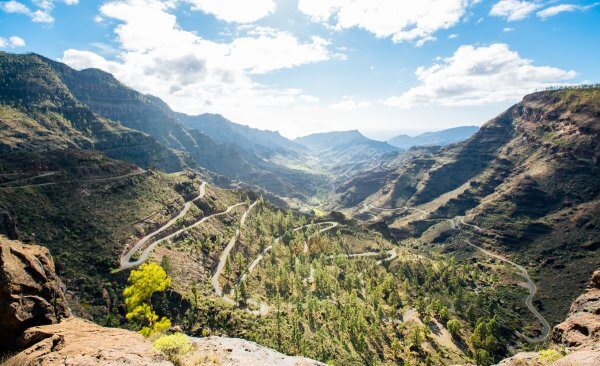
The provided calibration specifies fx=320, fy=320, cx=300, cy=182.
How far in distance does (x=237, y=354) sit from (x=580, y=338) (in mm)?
38372

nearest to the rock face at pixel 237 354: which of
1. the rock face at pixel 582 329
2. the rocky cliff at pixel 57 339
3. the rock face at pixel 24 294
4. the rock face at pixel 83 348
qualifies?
the rocky cliff at pixel 57 339

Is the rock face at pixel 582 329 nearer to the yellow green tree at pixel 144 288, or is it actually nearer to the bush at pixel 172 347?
the bush at pixel 172 347

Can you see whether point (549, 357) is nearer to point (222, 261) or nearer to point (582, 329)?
point (582, 329)

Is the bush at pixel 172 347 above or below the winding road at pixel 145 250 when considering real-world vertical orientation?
above

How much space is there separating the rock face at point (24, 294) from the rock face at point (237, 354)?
14430 millimetres

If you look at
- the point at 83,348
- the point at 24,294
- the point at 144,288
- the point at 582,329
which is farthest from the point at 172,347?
the point at 582,329

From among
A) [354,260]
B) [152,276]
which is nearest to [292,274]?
[354,260]

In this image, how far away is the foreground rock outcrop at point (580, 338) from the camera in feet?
77.5

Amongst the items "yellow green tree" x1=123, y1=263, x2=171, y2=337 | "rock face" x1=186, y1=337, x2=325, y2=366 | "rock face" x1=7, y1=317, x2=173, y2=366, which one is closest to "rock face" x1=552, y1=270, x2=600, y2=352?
"rock face" x1=186, y1=337, x2=325, y2=366

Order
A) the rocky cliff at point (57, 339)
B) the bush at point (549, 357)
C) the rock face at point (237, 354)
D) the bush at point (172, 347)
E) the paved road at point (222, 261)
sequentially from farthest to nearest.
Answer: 1. the paved road at point (222, 261)
2. the bush at point (549, 357)
3. the rock face at point (237, 354)
4. the bush at point (172, 347)
5. the rocky cliff at point (57, 339)

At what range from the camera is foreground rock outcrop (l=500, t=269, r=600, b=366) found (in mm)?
23609

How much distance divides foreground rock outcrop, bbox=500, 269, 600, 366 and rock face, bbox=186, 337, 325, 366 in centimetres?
1889

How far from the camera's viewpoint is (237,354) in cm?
2359

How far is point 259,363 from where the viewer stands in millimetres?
22938
